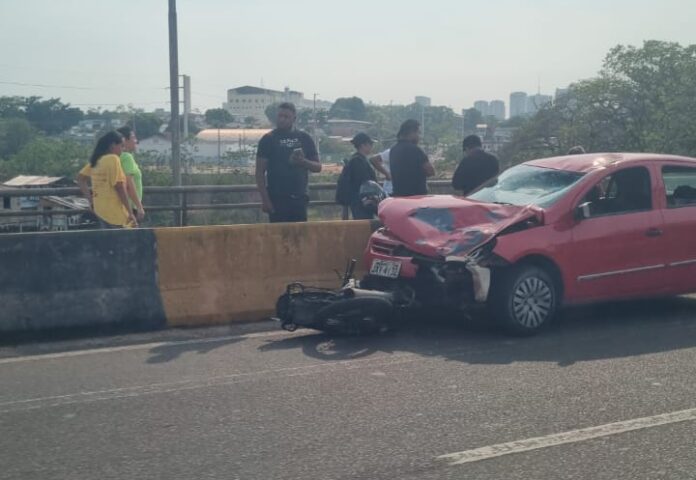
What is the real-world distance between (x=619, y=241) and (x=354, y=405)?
3740 mm

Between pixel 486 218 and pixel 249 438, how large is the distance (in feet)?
12.7

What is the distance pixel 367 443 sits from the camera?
5.18m

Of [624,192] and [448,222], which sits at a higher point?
[624,192]

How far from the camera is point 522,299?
812 cm

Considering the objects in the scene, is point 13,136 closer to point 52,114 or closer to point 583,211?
point 52,114

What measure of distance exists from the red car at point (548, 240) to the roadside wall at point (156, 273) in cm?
98

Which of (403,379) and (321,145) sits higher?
(321,145)

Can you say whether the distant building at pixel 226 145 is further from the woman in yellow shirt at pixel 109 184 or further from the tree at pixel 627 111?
the woman in yellow shirt at pixel 109 184

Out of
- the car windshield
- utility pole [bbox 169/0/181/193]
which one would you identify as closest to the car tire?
the car windshield

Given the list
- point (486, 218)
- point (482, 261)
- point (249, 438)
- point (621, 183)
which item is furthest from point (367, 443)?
point (621, 183)

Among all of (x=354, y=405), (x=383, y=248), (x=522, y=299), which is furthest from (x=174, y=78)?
(x=354, y=405)

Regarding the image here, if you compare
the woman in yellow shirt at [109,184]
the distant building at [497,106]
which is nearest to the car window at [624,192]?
the woman in yellow shirt at [109,184]

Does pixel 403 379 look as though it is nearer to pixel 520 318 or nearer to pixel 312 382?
pixel 312 382

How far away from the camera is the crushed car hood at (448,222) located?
818 centimetres
